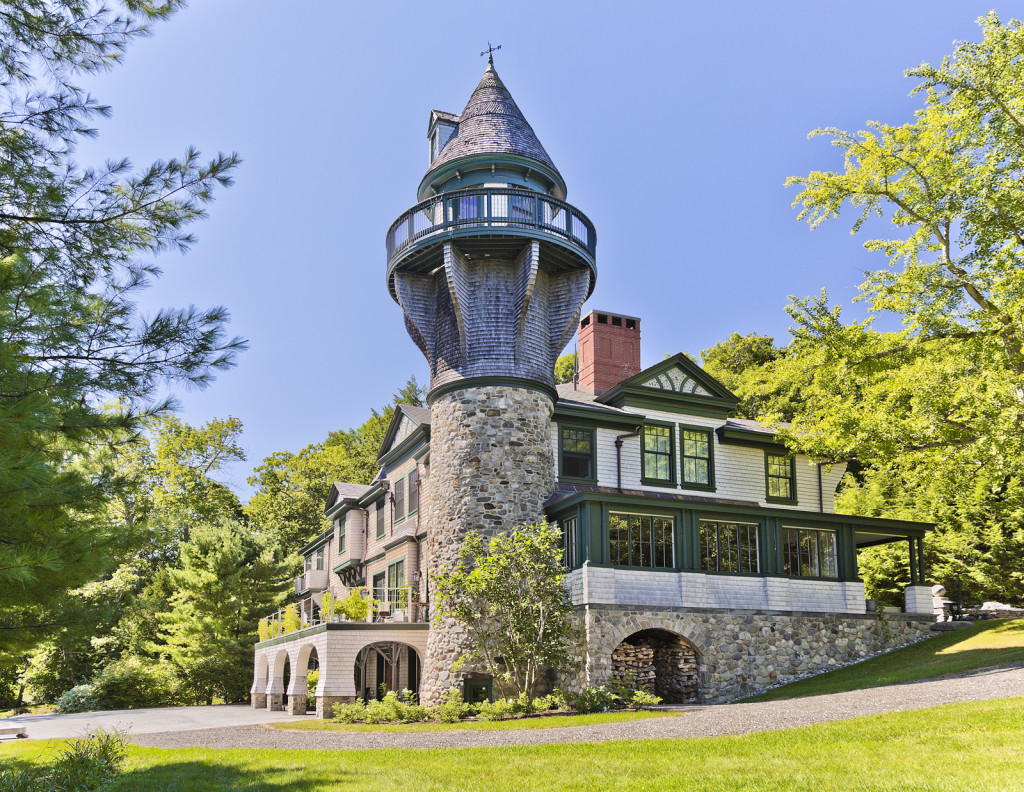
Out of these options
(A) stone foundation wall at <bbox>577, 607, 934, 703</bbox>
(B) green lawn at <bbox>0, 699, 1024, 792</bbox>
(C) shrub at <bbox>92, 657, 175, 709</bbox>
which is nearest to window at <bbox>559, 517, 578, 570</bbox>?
(A) stone foundation wall at <bbox>577, 607, 934, 703</bbox>

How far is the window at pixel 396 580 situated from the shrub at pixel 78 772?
1234 centimetres

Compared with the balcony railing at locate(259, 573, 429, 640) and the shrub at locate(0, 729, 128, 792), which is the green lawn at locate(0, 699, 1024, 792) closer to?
the shrub at locate(0, 729, 128, 792)

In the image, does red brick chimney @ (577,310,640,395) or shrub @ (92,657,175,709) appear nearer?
red brick chimney @ (577,310,640,395)

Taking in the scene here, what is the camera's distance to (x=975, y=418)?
57.8ft

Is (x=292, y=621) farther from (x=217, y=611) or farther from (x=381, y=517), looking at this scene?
(x=217, y=611)

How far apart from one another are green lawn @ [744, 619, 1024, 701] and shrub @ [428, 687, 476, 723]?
6037 mm

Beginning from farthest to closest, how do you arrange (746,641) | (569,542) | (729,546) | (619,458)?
(619,458)
(729,546)
(569,542)
(746,641)

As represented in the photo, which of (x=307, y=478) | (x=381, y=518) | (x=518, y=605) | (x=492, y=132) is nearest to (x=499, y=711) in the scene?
(x=518, y=605)

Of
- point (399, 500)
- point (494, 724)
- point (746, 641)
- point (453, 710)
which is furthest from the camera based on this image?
point (399, 500)

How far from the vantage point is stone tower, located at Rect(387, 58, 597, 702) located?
68.8 feet

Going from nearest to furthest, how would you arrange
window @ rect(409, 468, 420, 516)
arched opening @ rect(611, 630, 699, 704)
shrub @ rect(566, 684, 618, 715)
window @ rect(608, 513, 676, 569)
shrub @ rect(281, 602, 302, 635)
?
shrub @ rect(566, 684, 618, 715) < arched opening @ rect(611, 630, 699, 704) < window @ rect(608, 513, 676, 569) < shrub @ rect(281, 602, 302, 635) < window @ rect(409, 468, 420, 516)

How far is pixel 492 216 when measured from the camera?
21.7 meters

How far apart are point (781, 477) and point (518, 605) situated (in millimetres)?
10541

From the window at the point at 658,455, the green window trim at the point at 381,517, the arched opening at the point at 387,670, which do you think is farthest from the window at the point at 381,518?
the window at the point at 658,455
